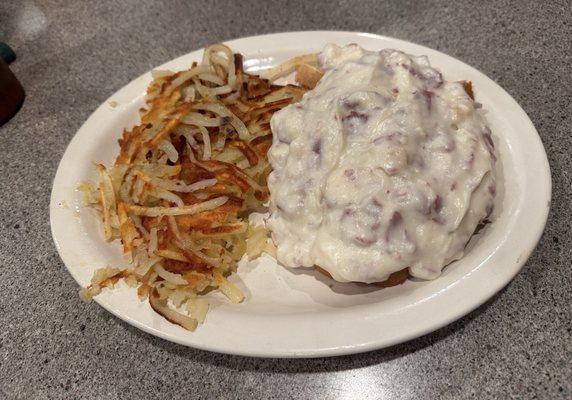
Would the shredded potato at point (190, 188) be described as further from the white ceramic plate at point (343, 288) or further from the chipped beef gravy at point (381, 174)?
the chipped beef gravy at point (381, 174)

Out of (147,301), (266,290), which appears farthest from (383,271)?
(147,301)

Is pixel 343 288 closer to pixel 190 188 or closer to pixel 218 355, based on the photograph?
pixel 218 355

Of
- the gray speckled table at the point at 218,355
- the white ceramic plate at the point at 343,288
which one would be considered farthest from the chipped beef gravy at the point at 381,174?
the gray speckled table at the point at 218,355

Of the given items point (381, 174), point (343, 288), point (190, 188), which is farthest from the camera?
point (190, 188)

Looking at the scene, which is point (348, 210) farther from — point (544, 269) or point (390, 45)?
point (390, 45)

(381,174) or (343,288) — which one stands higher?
(381,174)

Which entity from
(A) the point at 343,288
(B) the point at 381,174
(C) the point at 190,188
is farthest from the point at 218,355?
(B) the point at 381,174

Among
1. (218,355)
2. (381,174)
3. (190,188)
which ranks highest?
(381,174)
